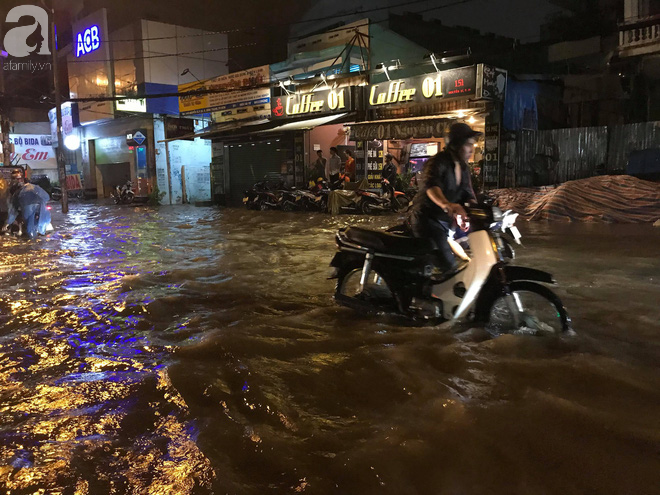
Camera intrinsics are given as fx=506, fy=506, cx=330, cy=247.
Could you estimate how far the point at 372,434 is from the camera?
280cm

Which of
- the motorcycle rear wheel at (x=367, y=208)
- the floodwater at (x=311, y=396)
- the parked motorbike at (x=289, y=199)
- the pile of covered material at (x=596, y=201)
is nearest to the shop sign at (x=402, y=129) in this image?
the motorcycle rear wheel at (x=367, y=208)

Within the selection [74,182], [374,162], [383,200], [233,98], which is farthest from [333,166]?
[74,182]

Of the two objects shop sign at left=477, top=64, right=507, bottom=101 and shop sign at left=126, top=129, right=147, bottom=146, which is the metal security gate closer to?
shop sign at left=126, top=129, right=147, bottom=146

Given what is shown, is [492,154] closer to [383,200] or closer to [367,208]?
[383,200]

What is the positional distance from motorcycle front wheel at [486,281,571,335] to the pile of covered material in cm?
835

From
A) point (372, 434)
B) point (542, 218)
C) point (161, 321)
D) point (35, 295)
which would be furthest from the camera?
point (542, 218)

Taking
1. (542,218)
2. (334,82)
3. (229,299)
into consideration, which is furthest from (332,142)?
(229,299)

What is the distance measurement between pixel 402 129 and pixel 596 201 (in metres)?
6.12

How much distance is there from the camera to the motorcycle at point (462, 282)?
13.0 ft

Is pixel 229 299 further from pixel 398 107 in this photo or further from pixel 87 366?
pixel 398 107

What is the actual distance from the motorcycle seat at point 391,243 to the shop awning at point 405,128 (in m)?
10.5

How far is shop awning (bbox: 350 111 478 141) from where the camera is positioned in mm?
14766

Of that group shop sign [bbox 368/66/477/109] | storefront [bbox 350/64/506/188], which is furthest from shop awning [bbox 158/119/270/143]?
shop sign [bbox 368/66/477/109]

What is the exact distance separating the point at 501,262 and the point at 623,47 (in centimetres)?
1296
